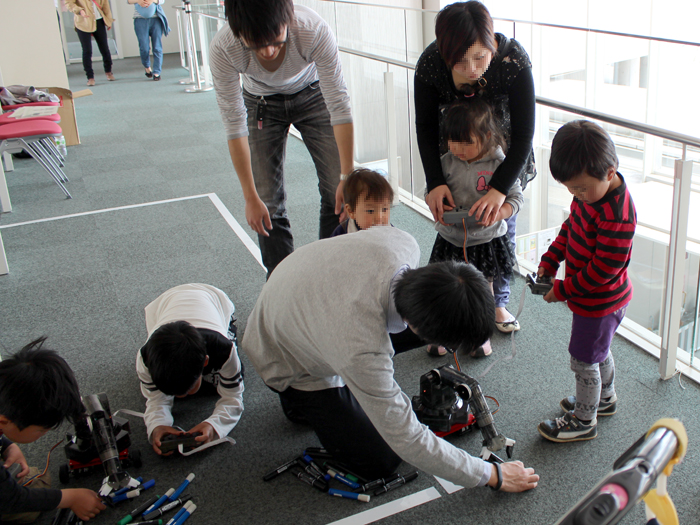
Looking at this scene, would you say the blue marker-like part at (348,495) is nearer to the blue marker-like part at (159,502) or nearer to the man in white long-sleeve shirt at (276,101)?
the blue marker-like part at (159,502)

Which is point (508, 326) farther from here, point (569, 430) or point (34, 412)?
point (34, 412)

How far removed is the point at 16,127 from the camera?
3.68 metres

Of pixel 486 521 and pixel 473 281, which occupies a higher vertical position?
pixel 473 281

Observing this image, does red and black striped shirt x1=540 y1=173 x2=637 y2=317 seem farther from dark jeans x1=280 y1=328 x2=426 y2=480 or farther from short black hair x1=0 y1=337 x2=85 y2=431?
short black hair x1=0 y1=337 x2=85 y2=431

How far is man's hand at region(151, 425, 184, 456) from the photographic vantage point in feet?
5.47

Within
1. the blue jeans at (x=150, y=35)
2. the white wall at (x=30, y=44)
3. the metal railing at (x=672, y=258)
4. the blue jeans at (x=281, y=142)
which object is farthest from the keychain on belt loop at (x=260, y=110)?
the blue jeans at (x=150, y=35)

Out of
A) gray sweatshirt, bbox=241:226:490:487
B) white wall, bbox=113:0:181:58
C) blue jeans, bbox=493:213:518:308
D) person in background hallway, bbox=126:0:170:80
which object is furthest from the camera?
white wall, bbox=113:0:181:58

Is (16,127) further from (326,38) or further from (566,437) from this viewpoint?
(566,437)

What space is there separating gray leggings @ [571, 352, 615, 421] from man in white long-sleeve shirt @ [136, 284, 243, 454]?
962mm

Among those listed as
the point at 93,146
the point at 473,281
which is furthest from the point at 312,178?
the point at 473,281

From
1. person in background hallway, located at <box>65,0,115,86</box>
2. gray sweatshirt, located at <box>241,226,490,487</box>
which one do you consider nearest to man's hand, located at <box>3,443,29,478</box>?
gray sweatshirt, located at <box>241,226,490,487</box>

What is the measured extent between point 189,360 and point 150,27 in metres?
7.52

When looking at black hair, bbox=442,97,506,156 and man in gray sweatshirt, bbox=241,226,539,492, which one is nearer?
man in gray sweatshirt, bbox=241,226,539,492

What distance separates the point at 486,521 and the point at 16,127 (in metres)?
3.60
